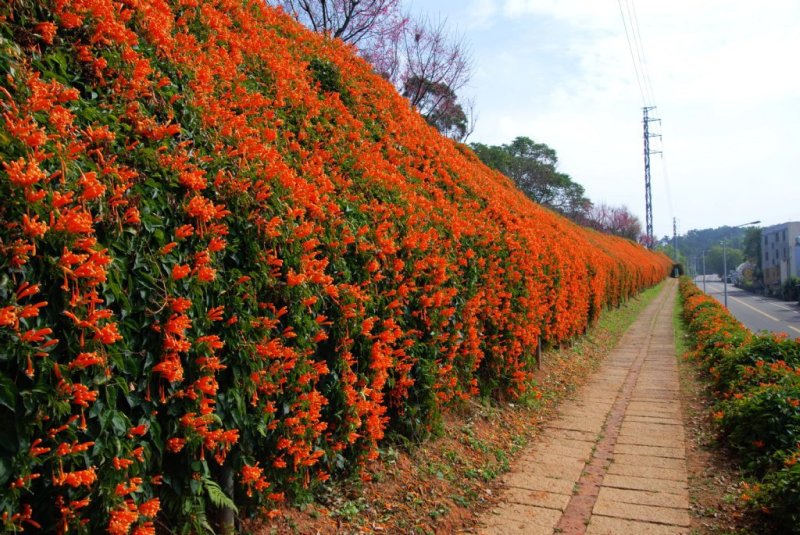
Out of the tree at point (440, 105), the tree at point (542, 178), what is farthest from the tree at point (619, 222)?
the tree at point (440, 105)

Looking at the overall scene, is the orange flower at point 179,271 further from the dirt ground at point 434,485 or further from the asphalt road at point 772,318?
the asphalt road at point 772,318

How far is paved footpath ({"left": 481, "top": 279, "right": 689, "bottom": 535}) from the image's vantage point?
13.9 ft

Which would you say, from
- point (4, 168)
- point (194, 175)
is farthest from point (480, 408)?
point (4, 168)

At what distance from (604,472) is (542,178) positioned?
4084cm

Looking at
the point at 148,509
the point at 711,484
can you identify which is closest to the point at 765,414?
the point at 711,484

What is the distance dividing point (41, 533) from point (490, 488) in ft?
11.8

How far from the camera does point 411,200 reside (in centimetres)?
519

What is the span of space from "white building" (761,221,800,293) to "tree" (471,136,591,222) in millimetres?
20170

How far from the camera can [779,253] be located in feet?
200

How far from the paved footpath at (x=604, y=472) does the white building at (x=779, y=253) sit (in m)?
52.6

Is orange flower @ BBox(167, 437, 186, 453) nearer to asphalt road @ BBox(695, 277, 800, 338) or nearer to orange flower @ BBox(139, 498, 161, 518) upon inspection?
orange flower @ BBox(139, 498, 161, 518)

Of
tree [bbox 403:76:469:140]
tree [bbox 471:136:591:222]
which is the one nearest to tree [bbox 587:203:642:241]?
tree [bbox 471:136:591:222]

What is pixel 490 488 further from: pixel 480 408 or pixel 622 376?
pixel 622 376

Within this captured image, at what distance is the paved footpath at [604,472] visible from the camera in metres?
4.22
